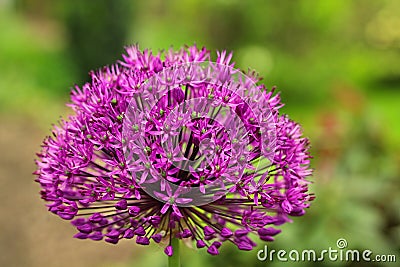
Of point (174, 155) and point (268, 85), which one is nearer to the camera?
point (174, 155)

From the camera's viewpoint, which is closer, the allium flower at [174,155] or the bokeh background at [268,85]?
the allium flower at [174,155]

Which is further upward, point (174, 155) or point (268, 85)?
point (268, 85)

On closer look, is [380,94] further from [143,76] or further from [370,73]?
[143,76]

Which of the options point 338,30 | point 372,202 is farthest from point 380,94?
point 372,202

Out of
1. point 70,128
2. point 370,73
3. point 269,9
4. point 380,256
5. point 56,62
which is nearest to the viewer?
point 70,128

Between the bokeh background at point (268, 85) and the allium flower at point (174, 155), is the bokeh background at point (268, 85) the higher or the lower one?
the higher one
